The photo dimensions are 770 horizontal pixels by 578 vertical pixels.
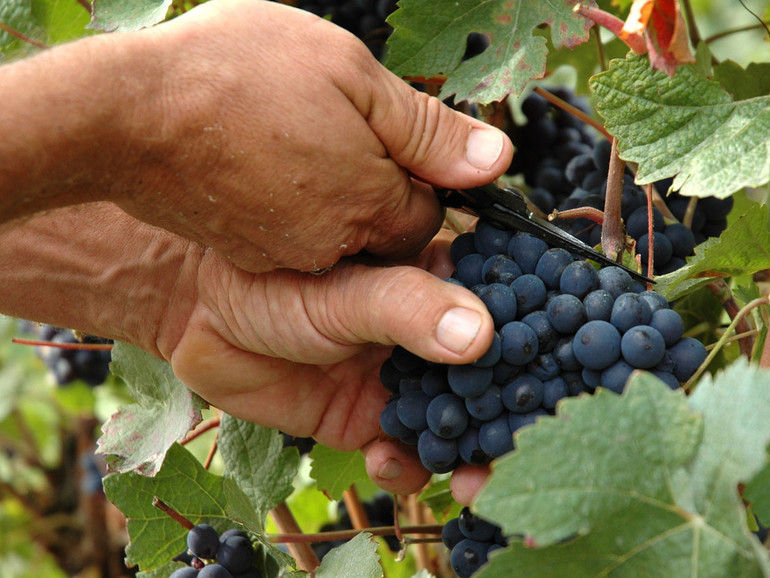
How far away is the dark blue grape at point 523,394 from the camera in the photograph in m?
0.85

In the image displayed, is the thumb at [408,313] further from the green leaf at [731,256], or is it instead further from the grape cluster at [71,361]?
the grape cluster at [71,361]

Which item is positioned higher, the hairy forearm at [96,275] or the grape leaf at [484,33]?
the grape leaf at [484,33]

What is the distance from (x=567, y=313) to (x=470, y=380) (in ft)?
0.41

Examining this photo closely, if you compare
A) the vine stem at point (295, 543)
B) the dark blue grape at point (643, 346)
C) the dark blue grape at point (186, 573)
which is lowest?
the vine stem at point (295, 543)

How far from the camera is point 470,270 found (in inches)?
37.3

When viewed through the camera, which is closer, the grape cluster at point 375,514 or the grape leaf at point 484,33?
the grape leaf at point 484,33

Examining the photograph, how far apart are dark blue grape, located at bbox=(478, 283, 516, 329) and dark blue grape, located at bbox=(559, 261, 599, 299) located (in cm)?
6

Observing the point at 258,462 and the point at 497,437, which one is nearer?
the point at 497,437

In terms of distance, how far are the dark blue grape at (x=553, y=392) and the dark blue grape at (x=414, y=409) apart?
13 centimetres

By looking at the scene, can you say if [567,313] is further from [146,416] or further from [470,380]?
[146,416]

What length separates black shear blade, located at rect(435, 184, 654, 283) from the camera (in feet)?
3.10

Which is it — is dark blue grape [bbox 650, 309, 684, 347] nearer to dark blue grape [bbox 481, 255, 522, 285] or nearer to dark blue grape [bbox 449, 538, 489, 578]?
dark blue grape [bbox 481, 255, 522, 285]

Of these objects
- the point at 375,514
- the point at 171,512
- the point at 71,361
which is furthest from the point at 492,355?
the point at 71,361

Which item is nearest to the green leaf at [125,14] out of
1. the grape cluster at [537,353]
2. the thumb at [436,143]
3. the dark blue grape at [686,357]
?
the thumb at [436,143]
